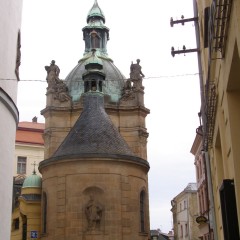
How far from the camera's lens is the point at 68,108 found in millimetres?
37156

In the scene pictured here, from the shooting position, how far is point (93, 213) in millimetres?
26922

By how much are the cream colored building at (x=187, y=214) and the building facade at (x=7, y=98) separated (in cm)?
4394

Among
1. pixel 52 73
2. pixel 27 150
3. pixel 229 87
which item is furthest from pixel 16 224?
pixel 229 87

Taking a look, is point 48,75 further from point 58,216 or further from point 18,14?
point 18,14

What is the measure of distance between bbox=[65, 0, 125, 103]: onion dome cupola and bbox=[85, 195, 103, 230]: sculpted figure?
28.9 ft

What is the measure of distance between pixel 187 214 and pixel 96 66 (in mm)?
29739

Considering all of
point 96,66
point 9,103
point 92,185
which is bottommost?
point 9,103

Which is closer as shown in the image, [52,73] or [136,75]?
[136,75]

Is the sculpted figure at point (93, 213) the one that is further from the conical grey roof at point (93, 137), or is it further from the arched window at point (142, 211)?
the arched window at point (142, 211)

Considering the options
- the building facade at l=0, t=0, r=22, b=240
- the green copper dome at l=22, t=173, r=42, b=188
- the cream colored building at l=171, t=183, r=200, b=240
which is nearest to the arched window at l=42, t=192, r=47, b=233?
the green copper dome at l=22, t=173, r=42, b=188

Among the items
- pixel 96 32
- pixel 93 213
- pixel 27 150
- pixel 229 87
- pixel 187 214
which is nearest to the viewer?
pixel 229 87

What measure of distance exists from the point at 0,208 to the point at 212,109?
208 inches

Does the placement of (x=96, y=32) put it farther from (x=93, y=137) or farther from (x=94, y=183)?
(x=94, y=183)

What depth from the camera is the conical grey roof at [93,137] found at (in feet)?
92.5
